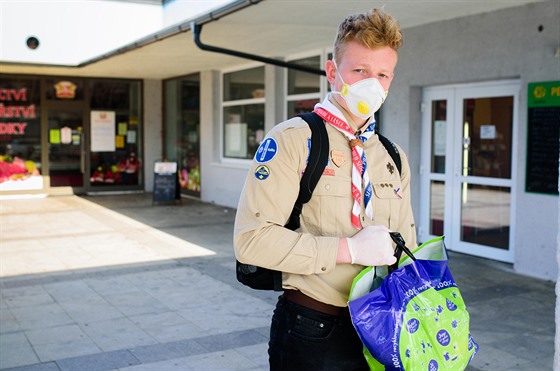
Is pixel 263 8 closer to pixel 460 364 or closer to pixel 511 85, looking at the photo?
pixel 511 85

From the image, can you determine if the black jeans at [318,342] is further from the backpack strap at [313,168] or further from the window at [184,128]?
the window at [184,128]

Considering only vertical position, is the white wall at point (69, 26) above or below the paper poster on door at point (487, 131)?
above

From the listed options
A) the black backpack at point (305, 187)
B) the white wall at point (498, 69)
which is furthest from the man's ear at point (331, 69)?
the white wall at point (498, 69)

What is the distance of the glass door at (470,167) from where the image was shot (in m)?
7.84

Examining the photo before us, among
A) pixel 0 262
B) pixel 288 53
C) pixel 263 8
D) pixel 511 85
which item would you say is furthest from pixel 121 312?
pixel 288 53

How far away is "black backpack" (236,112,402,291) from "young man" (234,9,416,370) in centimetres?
2

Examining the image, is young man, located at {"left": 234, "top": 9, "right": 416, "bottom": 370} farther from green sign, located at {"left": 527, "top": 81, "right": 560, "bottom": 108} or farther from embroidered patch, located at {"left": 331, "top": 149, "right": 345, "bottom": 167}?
green sign, located at {"left": 527, "top": 81, "right": 560, "bottom": 108}

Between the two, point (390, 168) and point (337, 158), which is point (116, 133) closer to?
point (390, 168)

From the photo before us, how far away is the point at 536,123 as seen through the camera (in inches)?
278

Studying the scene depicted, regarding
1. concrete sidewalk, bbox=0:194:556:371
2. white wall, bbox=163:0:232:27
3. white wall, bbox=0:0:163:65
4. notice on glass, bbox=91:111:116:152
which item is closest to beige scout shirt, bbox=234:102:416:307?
concrete sidewalk, bbox=0:194:556:371

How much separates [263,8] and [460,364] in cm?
640

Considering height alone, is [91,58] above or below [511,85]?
above

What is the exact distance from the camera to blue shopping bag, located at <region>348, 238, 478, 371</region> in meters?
1.78

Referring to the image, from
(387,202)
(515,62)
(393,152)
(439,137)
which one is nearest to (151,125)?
(439,137)
